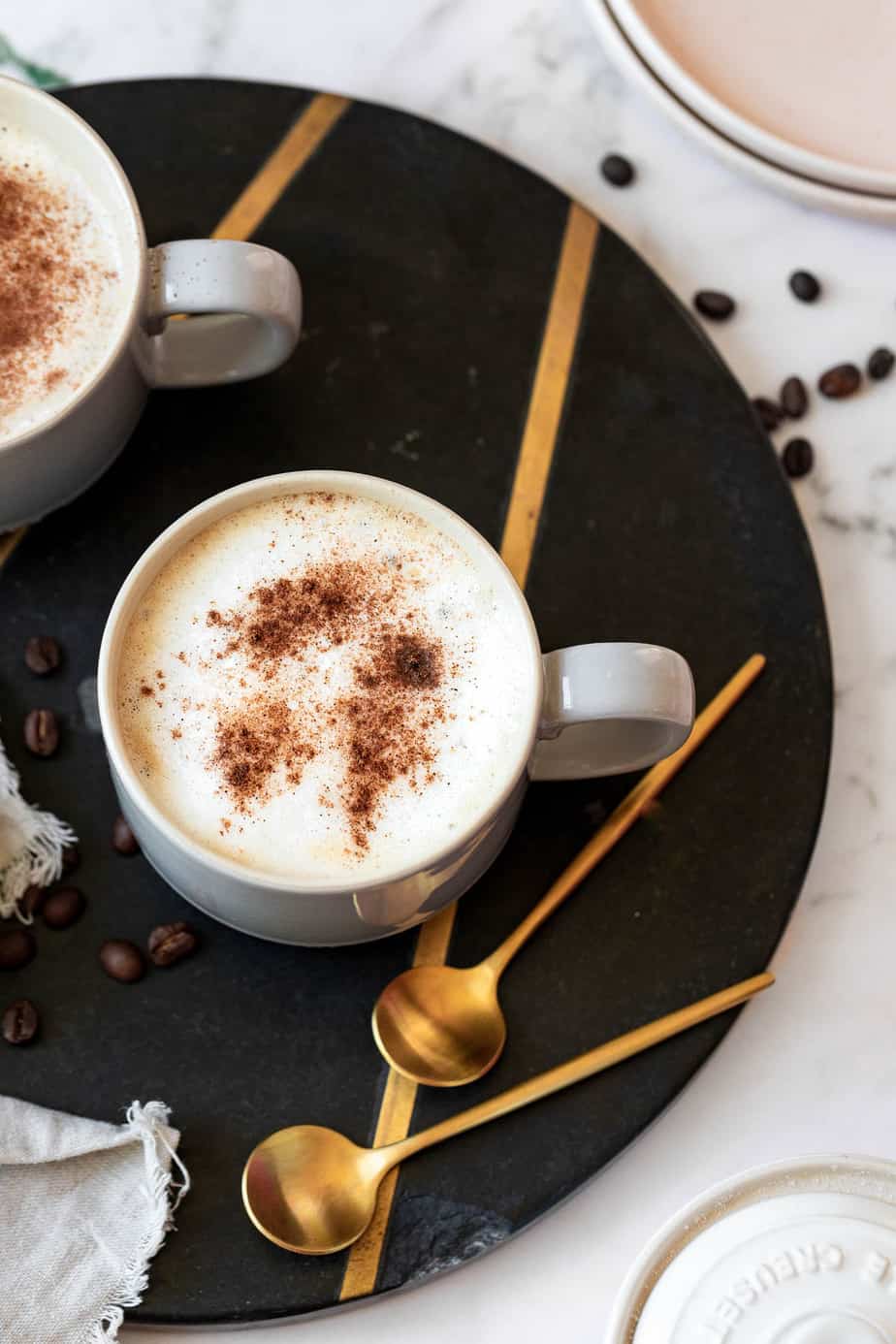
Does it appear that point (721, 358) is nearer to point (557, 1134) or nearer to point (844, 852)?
point (844, 852)

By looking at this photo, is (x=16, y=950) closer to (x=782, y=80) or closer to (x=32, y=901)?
(x=32, y=901)

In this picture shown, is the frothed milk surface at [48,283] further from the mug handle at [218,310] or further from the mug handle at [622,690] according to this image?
the mug handle at [622,690]

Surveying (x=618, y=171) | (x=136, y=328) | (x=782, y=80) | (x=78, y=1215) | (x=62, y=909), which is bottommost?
(x=78, y=1215)

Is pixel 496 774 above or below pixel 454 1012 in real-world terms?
above

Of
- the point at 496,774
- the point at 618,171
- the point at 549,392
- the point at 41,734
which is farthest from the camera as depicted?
the point at 618,171

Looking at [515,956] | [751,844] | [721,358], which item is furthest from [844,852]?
[721,358]

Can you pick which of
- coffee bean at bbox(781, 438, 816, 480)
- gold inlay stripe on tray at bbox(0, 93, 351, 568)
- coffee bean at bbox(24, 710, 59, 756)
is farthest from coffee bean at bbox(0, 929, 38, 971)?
coffee bean at bbox(781, 438, 816, 480)

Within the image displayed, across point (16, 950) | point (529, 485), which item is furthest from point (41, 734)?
point (529, 485)

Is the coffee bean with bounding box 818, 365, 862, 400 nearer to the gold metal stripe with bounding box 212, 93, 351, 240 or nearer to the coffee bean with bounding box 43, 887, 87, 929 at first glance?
the gold metal stripe with bounding box 212, 93, 351, 240
